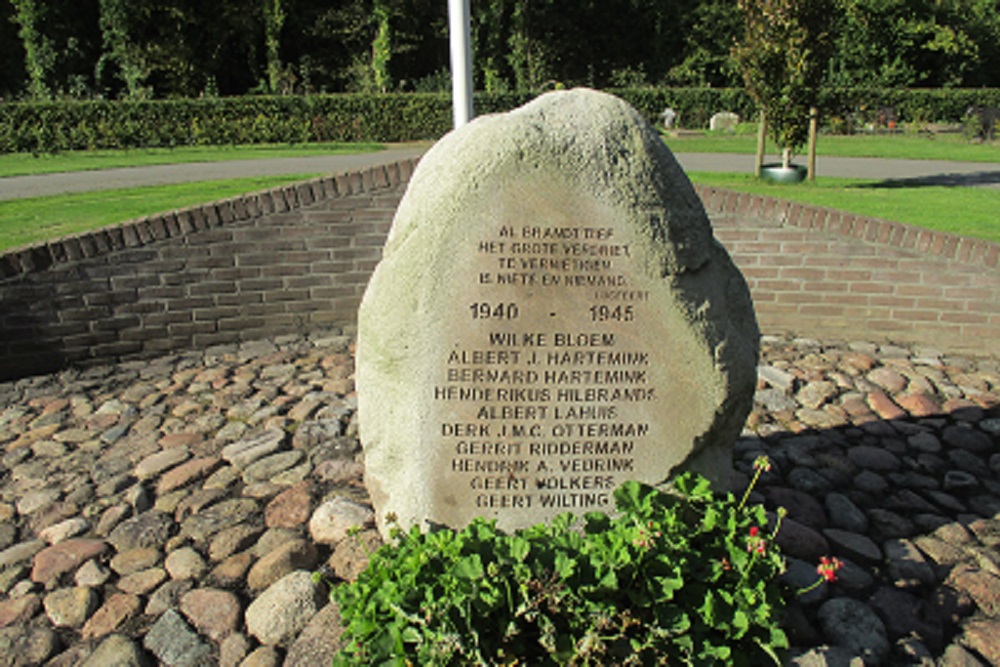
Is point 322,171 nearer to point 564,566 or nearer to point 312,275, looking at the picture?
point 312,275

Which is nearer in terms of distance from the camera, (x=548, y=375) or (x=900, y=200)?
(x=548, y=375)

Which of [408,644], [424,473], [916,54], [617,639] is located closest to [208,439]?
[424,473]

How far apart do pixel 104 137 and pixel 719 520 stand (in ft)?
70.2

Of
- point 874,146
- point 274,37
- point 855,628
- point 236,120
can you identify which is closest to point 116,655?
point 855,628

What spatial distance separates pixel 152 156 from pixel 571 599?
17.9 meters

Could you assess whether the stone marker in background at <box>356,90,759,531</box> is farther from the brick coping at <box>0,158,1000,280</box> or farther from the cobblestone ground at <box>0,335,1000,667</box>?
the brick coping at <box>0,158,1000,280</box>

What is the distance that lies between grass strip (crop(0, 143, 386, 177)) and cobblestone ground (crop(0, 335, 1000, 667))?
1169 centimetres

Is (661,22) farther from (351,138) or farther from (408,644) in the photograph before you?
(408,644)

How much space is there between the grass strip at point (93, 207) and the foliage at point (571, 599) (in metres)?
6.06

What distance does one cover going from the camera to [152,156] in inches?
691

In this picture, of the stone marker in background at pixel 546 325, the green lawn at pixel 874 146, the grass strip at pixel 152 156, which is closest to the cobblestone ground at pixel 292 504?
the stone marker in background at pixel 546 325

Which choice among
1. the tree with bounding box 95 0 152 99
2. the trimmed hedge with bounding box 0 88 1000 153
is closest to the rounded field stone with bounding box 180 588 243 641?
the trimmed hedge with bounding box 0 88 1000 153

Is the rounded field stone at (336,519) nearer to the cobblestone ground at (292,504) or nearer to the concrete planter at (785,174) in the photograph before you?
the cobblestone ground at (292,504)

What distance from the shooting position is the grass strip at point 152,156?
51.1 ft
